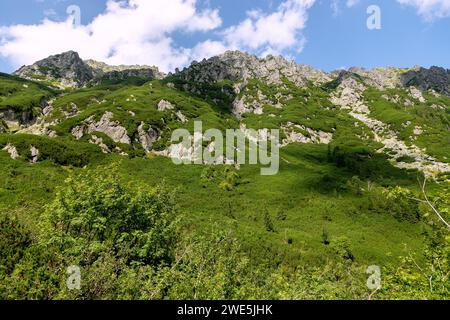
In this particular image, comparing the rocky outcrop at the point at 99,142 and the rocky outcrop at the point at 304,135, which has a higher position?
the rocky outcrop at the point at 304,135

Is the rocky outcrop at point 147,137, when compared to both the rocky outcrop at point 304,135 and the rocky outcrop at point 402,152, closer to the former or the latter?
the rocky outcrop at point 304,135

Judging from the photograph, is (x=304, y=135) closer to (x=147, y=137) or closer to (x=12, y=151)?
(x=147, y=137)

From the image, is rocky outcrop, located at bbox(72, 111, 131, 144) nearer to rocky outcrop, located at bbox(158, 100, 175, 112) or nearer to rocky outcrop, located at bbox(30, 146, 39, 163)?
rocky outcrop, located at bbox(30, 146, 39, 163)

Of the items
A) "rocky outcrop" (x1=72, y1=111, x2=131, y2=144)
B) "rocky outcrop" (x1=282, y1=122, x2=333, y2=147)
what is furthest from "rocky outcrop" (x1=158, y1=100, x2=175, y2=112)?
"rocky outcrop" (x1=282, y1=122, x2=333, y2=147)

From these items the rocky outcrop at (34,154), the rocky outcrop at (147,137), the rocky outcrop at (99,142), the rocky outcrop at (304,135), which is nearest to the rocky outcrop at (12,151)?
the rocky outcrop at (34,154)

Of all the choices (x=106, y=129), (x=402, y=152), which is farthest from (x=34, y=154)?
(x=402, y=152)

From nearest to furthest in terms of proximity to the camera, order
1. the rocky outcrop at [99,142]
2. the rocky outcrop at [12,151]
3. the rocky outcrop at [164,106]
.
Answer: the rocky outcrop at [12,151], the rocky outcrop at [99,142], the rocky outcrop at [164,106]

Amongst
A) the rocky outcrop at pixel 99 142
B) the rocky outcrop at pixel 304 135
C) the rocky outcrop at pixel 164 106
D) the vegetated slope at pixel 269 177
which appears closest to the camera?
the vegetated slope at pixel 269 177

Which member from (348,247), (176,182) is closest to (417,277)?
(348,247)

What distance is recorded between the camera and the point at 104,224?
65.4 ft

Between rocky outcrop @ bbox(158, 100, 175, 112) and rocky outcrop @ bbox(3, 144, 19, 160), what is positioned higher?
rocky outcrop @ bbox(158, 100, 175, 112)

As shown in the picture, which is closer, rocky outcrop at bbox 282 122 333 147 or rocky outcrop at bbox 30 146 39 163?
rocky outcrop at bbox 30 146 39 163

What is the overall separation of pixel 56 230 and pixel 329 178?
95.0 m

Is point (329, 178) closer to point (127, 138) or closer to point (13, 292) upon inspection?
point (127, 138)
